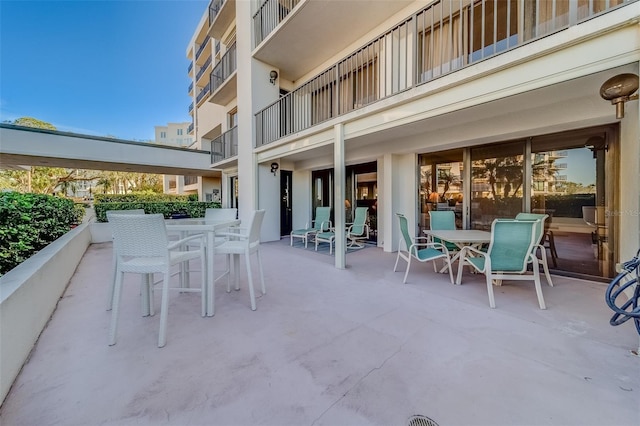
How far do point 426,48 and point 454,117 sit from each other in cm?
221

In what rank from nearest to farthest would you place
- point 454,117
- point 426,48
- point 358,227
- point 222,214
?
point 454,117 < point 222,214 < point 426,48 < point 358,227

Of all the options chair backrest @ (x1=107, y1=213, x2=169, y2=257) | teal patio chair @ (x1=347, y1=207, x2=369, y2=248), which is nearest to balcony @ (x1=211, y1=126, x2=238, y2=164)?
teal patio chair @ (x1=347, y1=207, x2=369, y2=248)

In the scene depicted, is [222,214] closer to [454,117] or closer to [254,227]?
[254,227]

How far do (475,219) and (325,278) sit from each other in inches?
130

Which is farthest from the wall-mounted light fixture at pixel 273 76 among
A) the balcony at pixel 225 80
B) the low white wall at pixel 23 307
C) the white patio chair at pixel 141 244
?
the white patio chair at pixel 141 244

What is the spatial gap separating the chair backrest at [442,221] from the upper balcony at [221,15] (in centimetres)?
1023

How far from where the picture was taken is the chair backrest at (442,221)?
15.3ft

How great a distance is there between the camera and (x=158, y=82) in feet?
78.7

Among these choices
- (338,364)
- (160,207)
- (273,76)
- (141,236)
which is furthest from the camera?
(160,207)

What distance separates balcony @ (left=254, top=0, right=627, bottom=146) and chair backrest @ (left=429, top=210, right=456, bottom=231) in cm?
234

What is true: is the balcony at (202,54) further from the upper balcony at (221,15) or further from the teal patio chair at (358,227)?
the teal patio chair at (358,227)

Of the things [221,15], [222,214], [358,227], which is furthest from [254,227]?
[221,15]

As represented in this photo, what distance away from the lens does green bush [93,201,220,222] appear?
8.23 m

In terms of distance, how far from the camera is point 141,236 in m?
2.18
